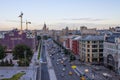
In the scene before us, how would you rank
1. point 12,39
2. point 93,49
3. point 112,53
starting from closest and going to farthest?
point 112,53 < point 93,49 < point 12,39

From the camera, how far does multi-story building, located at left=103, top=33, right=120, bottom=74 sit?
166 feet

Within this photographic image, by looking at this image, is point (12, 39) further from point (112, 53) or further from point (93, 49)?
point (112, 53)

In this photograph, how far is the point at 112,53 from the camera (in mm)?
54281

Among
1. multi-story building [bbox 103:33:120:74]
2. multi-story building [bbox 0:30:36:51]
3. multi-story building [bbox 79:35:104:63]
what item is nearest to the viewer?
multi-story building [bbox 103:33:120:74]

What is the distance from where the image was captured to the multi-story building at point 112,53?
5069 cm

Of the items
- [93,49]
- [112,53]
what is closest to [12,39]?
[93,49]

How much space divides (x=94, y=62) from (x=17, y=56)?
21046 millimetres

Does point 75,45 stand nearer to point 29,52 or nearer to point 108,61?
point 29,52

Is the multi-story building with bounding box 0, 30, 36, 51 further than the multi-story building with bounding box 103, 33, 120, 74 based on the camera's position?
Yes

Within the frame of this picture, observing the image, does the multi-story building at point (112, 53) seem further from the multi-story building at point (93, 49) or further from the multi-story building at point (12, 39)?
the multi-story building at point (12, 39)

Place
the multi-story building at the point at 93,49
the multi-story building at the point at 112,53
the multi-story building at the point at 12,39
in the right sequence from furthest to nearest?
the multi-story building at the point at 12,39, the multi-story building at the point at 93,49, the multi-story building at the point at 112,53

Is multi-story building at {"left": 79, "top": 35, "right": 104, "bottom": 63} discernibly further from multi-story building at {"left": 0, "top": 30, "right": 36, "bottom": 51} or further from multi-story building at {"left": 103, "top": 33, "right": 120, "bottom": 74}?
multi-story building at {"left": 0, "top": 30, "right": 36, "bottom": 51}

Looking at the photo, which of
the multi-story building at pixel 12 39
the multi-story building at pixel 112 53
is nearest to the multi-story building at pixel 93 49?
the multi-story building at pixel 112 53

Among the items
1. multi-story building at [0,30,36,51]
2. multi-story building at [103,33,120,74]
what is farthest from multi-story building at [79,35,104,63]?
multi-story building at [0,30,36,51]
